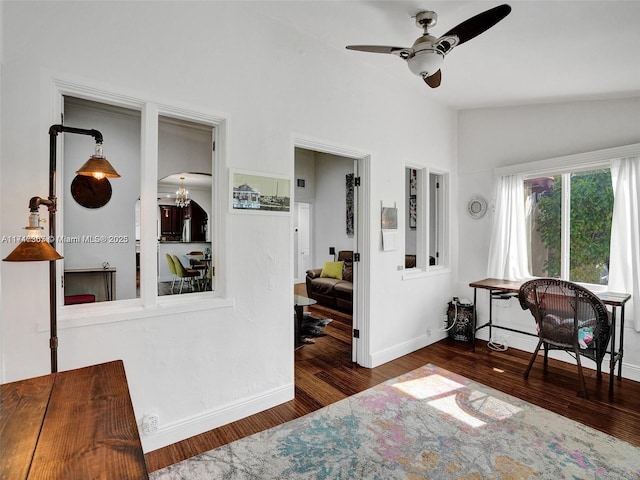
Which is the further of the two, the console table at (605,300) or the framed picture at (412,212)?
the framed picture at (412,212)

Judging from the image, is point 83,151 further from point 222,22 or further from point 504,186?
point 504,186

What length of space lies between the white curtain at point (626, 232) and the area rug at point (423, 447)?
1.57 m

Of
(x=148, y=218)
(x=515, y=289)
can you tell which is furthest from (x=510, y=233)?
(x=148, y=218)

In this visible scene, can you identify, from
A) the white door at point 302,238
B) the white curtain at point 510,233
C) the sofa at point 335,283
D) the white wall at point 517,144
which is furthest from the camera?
the white door at point 302,238

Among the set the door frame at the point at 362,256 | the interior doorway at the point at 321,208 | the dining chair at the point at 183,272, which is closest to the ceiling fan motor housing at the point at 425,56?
the door frame at the point at 362,256

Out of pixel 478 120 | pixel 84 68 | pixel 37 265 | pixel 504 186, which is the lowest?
pixel 37 265

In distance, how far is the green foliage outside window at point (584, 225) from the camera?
3373mm

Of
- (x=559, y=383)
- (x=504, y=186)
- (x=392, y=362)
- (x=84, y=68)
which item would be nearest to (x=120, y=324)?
(x=84, y=68)

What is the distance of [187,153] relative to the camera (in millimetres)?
4434

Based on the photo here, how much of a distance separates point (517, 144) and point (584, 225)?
1.17 meters

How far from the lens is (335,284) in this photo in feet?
19.0

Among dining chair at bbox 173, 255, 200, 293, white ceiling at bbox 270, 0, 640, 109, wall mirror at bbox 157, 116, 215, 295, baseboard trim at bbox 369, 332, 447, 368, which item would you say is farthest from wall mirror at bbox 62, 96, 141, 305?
baseboard trim at bbox 369, 332, 447, 368

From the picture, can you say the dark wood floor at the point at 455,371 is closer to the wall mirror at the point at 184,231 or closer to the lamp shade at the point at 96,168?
the lamp shade at the point at 96,168

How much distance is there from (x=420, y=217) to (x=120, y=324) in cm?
334
